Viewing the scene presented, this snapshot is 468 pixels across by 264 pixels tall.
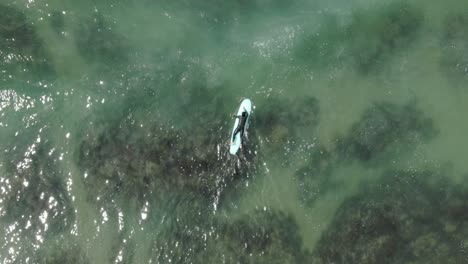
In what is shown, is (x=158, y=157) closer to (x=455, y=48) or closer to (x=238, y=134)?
(x=238, y=134)

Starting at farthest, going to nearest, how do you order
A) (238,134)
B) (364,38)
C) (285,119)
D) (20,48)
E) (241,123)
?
1. (20,48)
2. (364,38)
3. (285,119)
4. (238,134)
5. (241,123)

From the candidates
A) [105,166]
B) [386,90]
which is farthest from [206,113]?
[386,90]

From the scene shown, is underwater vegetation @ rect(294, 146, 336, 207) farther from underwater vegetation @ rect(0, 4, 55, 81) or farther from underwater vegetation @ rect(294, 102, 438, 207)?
underwater vegetation @ rect(0, 4, 55, 81)

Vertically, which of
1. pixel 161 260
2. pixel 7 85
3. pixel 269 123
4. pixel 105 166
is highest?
pixel 7 85

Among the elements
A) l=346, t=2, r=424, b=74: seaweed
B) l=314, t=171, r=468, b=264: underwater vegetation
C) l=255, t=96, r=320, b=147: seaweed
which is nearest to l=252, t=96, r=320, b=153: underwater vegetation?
l=255, t=96, r=320, b=147: seaweed

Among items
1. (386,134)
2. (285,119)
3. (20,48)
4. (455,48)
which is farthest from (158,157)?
(455,48)

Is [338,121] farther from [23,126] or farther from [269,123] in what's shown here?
[23,126]

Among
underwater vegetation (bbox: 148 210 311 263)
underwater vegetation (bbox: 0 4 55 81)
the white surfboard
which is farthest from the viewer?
underwater vegetation (bbox: 0 4 55 81)
